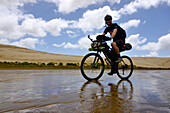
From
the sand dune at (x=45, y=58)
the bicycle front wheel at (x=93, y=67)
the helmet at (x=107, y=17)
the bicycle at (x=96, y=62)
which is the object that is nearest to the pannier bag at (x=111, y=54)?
the bicycle at (x=96, y=62)

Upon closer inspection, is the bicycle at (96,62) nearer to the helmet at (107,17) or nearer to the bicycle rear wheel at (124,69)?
the bicycle rear wheel at (124,69)

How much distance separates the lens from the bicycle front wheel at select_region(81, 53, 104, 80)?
5.15 meters

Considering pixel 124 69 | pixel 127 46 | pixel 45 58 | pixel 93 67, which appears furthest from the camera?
pixel 45 58

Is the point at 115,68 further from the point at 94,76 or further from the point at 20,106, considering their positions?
the point at 20,106

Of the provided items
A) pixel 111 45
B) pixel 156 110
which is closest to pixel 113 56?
pixel 111 45

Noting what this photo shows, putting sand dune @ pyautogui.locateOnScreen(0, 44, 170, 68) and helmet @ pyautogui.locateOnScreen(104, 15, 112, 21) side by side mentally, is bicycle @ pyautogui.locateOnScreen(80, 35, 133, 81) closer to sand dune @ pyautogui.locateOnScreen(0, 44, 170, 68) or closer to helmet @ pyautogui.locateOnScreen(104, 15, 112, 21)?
helmet @ pyautogui.locateOnScreen(104, 15, 112, 21)

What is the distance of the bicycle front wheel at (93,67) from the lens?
16.9 ft

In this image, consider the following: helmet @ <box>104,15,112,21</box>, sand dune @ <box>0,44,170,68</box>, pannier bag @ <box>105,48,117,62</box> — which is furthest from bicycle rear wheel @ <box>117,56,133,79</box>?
sand dune @ <box>0,44,170,68</box>

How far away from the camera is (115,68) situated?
5.40 metres

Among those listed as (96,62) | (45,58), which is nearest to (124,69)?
(96,62)

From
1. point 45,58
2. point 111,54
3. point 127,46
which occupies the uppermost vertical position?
point 45,58

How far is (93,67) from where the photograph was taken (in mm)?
→ 5332

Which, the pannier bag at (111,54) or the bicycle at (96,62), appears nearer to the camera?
the bicycle at (96,62)

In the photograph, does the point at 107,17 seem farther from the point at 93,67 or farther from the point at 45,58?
the point at 45,58
